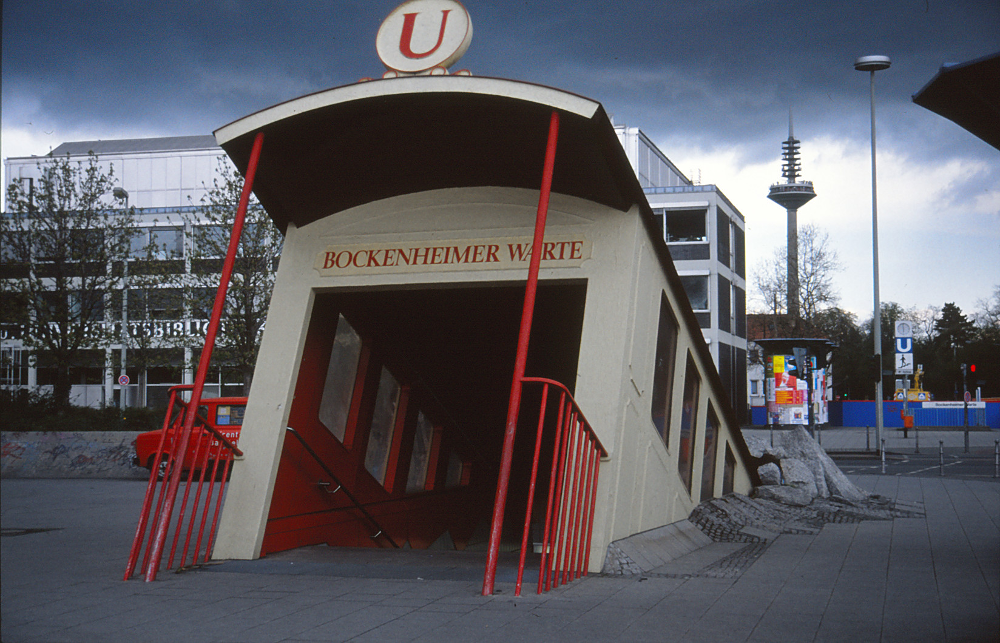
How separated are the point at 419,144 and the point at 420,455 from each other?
5468mm

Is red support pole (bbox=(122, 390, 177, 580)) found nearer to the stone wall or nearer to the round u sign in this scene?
the round u sign

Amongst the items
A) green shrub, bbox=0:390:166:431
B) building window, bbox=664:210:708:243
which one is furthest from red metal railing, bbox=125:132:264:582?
building window, bbox=664:210:708:243

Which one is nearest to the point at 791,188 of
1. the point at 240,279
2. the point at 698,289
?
the point at 698,289

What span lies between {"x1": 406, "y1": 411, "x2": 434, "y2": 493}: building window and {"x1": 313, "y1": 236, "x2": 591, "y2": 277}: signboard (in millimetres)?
3857

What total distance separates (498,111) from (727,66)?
7.51 feet

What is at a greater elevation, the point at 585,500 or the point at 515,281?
the point at 515,281

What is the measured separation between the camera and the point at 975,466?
25.6m

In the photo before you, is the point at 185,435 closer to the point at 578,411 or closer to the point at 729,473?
the point at 578,411

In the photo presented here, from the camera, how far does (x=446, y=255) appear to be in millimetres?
8742

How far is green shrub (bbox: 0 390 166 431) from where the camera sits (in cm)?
2470

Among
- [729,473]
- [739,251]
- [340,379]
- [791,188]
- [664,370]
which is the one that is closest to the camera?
[664,370]

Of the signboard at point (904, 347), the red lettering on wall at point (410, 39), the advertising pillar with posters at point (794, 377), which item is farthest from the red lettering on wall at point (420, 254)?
the advertising pillar with posters at point (794, 377)

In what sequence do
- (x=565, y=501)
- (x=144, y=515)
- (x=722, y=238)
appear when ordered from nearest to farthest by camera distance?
(x=144, y=515) → (x=565, y=501) → (x=722, y=238)

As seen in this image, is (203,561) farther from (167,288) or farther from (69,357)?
(167,288)
